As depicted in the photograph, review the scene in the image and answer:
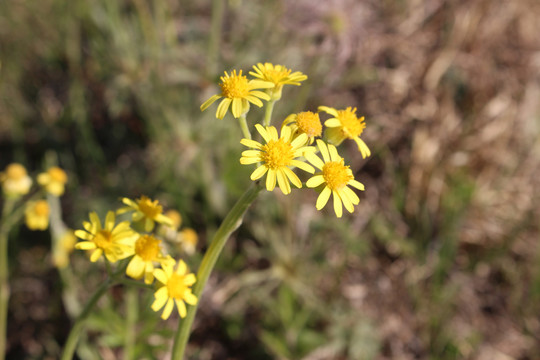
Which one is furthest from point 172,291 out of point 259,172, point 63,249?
point 63,249

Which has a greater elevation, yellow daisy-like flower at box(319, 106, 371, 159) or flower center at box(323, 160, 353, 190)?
yellow daisy-like flower at box(319, 106, 371, 159)

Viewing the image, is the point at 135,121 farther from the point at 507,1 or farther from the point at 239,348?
the point at 507,1

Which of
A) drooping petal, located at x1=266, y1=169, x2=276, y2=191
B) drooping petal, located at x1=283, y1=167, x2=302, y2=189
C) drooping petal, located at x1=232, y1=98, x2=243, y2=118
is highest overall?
drooping petal, located at x1=232, y1=98, x2=243, y2=118

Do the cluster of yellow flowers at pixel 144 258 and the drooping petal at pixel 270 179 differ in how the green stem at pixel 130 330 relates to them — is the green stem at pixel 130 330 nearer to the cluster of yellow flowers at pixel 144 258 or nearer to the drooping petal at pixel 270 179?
the cluster of yellow flowers at pixel 144 258

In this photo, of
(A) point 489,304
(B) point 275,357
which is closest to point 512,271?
(A) point 489,304

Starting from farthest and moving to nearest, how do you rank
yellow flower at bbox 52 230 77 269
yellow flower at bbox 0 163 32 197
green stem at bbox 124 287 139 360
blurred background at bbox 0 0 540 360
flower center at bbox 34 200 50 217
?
1. blurred background at bbox 0 0 540 360
2. yellow flower at bbox 52 230 77 269
3. flower center at bbox 34 200 50 217
4. yellow flower at bbox 0 163 32 197
5. green stem at bbox 124 287 139 360

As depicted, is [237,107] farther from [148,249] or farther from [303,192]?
[303,192]

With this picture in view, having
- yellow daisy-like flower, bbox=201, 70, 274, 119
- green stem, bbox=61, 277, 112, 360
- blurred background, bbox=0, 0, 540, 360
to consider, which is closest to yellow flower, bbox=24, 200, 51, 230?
blurred background, bbox=0, 0, 540, 360

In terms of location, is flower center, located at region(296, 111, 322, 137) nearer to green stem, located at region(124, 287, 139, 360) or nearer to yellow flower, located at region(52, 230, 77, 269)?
green stem, located at region(124, 287, 139, 360)
